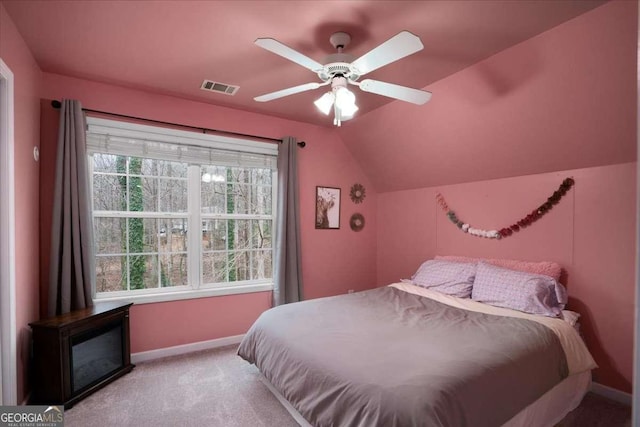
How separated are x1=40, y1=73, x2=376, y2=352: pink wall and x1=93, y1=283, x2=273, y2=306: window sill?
0.06 meters

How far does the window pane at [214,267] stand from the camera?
10.7 feet

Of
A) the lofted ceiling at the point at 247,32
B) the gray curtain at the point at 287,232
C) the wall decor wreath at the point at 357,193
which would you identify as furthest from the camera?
the wall decor wreath at the point at 357,193

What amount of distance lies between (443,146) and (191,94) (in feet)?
8.39

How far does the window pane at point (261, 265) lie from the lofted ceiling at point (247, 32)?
1877mm

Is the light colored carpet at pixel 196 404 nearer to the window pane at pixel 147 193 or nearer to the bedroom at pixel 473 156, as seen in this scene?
the bedroom at pixel 473 156

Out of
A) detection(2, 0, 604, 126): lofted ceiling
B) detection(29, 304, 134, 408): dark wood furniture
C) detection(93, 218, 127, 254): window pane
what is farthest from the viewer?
detection(93, 218, 127, 254): window pane

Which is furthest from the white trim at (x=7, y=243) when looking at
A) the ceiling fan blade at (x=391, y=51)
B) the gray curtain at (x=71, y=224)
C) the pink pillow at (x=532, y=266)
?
the pink pillow at (x=532, y=266)

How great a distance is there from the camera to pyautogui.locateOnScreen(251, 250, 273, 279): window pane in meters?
3.57

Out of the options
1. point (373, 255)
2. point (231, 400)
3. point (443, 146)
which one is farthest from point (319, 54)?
point (373, 255)

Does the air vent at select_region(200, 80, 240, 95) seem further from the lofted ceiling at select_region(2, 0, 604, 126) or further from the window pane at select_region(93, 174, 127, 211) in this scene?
the window pane at select_region(93, 174, 127, 211)

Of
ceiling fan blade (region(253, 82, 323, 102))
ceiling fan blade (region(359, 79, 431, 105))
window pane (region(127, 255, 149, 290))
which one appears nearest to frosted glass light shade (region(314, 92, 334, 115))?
ceiling fan blade (region(253, 82, 323, 102))

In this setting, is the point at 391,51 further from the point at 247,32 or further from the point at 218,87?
the point at 218,87

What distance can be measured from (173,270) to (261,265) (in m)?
0.94

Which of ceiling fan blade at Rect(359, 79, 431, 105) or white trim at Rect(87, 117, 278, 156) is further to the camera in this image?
white trim at Rect(87, 117, 278, 156)
